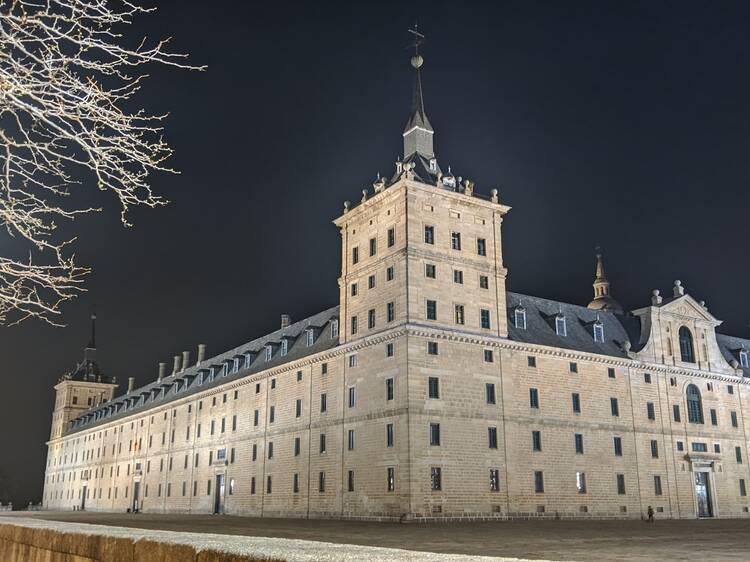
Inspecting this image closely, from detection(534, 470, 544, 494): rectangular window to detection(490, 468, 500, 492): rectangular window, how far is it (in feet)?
11.2

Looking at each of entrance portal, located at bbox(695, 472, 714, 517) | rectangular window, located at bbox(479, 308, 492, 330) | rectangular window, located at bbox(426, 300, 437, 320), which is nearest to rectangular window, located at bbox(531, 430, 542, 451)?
rectangular window, located at bbox(479, 308, 492, 330)

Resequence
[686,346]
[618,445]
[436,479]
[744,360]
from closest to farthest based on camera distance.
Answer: [436,479] → [618,445] → [686,346] → [744,360]

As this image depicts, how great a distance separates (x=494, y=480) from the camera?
46250mm

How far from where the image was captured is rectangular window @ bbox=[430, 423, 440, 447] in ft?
145

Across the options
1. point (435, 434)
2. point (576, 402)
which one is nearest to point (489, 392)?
point (435, 434)

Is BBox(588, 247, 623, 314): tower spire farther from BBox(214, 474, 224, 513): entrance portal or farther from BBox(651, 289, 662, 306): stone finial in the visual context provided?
BBox(214, 474, 224, 513): entrance portal

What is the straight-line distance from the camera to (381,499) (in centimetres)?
4391

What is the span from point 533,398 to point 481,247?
11142mm

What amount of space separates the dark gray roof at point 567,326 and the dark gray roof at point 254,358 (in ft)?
45.7

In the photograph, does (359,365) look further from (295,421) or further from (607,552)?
(607,552)

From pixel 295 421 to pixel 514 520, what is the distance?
60.2ft

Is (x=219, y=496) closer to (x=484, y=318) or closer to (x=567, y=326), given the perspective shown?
(x=484, y=318)

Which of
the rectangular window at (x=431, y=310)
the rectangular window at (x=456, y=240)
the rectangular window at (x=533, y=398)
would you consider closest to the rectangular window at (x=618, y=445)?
the rectangular window at (x=533, y=398)

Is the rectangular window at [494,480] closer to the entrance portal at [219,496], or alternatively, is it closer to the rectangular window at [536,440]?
the rectangular window at [536,440]
